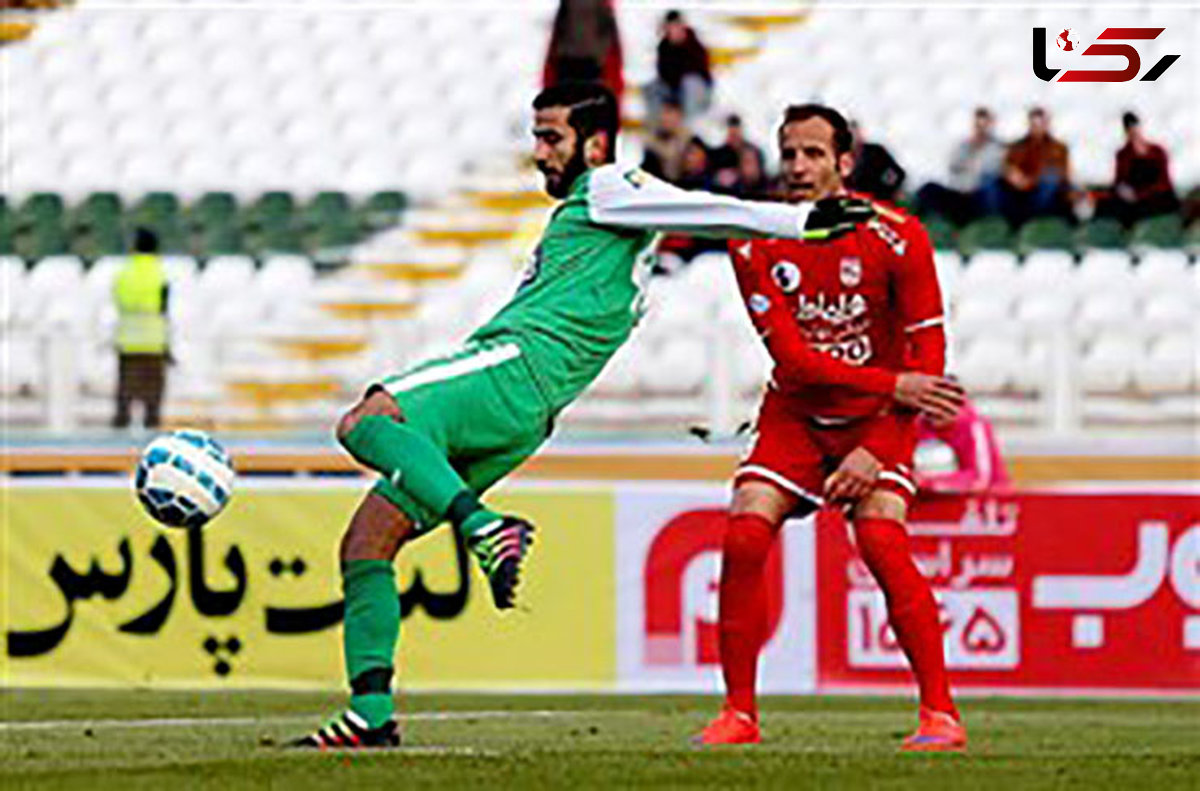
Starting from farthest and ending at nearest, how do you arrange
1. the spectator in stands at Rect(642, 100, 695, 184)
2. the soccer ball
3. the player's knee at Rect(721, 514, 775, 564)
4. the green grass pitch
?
1. the spectator in stands at Rect(642, 100, 695, 184)
2. the soccer ball
3. the player's knee at Rect(721, 514, 775, 564)
4. the green grass pitch

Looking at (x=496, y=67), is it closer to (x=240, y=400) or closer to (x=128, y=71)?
(x=128, y=71)

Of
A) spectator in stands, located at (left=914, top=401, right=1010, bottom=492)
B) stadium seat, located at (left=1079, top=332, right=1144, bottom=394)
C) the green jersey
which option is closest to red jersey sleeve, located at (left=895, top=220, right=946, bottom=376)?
the green jersey

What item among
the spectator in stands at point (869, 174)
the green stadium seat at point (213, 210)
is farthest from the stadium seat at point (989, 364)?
the green stadium seat at point (213, 210)

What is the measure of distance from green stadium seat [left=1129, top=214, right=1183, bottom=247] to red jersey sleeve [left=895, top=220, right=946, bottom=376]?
13.0 m

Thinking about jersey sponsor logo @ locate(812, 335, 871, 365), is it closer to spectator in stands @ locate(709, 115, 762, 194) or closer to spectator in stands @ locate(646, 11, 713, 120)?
spectator in stands @ locate(709, 115, 762, 194)

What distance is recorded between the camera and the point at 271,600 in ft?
55.0

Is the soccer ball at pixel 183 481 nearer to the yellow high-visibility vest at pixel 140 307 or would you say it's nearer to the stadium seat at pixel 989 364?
the yellow high-visibility vest at pixel 140 307

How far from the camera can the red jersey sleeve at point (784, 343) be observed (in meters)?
10.4

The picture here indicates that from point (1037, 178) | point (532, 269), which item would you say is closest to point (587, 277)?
point (532, 269)

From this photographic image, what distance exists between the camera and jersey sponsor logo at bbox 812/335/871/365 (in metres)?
10.5

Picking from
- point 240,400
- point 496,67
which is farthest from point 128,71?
point 240,400

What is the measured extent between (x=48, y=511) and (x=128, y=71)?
42.9ft

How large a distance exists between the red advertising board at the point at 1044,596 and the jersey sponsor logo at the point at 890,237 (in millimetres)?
5900

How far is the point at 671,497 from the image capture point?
16547mm
